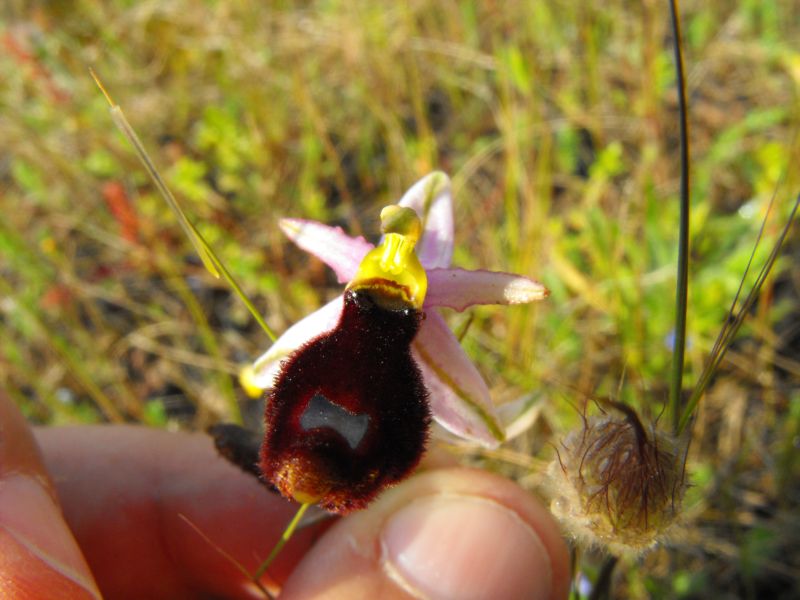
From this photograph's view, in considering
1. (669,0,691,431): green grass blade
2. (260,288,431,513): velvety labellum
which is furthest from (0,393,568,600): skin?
(669,0,691,431): green grass blade

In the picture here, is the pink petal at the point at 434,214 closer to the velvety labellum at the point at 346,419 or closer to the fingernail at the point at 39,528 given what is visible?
the velvety labellum at the point at 346,419

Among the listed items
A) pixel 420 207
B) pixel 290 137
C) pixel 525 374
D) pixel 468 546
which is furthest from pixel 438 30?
pixel 468 546

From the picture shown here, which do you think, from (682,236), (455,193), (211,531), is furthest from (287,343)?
(455,193)

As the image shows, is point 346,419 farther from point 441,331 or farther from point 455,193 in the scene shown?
point 455,193

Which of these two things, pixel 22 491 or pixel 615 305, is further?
pixel 615 305

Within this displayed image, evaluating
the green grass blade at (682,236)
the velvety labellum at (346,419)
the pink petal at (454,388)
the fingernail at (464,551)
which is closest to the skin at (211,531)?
the fingernail at (464,551)

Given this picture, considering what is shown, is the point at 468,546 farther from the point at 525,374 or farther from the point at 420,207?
the point at 525,374

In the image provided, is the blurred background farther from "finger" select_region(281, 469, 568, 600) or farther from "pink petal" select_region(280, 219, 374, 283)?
"pink petal" select_region(280, 219, 374, 283)
